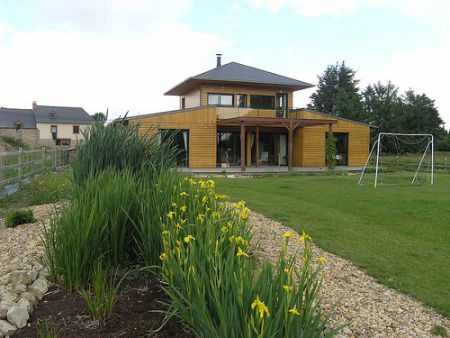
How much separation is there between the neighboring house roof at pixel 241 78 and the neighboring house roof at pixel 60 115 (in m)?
39.2

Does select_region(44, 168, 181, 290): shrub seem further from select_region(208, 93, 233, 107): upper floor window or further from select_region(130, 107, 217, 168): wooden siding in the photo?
select_region(208, 93, 233, 107): upper floor window

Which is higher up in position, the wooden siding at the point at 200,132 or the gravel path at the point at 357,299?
the wooden siding at the point at 200,132

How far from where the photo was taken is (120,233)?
12.2 feet

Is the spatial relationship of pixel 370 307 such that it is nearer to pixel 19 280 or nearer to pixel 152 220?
pixel 152 220

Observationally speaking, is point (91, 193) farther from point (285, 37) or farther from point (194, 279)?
point (285, 37)

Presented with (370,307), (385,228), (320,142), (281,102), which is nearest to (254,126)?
(281,102)

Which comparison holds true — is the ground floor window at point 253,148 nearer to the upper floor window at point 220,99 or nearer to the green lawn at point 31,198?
the upper floor window at point 220,99

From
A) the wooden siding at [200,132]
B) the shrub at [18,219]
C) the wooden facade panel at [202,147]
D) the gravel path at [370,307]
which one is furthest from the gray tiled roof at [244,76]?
the gravel path at [370,307]

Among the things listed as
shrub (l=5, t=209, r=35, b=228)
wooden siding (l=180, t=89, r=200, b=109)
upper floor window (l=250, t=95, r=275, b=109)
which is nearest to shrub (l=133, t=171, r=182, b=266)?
shrub (l=5, t=209, r=35, b=228)

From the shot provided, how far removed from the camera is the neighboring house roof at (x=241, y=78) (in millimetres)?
25750

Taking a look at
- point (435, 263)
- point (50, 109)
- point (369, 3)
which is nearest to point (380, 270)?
point (435, 263)

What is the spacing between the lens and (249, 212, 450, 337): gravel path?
125 inches

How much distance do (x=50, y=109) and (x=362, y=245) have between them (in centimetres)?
6621

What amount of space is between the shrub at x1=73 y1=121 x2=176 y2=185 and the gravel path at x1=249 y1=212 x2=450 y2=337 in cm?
184
